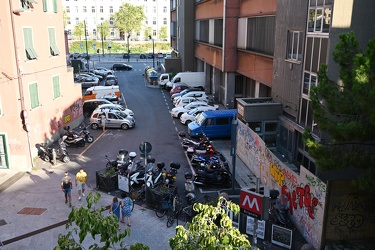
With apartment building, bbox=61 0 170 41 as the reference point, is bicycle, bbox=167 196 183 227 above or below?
below

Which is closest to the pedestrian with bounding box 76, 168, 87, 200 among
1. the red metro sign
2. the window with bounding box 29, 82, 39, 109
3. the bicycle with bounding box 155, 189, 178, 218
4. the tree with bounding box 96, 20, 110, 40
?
the bicycle with bounding box 155, 189, 178, 218

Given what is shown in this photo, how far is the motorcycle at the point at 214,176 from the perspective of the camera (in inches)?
682

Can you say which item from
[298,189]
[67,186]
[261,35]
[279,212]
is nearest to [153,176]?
[67,186]

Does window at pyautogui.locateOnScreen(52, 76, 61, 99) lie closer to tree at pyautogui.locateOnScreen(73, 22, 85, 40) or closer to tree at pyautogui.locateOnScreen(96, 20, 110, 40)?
tree at pyautogui.locateOnScreen(96, 20, 110, 40)

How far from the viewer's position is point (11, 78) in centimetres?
1869

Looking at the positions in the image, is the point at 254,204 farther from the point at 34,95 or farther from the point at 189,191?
the point at 34,95

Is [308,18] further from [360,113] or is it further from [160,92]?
[160,92]

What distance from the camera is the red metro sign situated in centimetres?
955

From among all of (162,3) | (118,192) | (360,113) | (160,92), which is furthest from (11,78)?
(162,3)

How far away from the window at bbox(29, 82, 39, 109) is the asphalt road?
3580mm

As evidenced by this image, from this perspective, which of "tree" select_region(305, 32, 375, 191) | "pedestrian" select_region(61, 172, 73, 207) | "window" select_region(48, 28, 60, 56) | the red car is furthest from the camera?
the red car

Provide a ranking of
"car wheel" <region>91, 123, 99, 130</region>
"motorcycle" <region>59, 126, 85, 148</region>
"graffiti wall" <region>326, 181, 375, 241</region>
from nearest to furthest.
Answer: "graffiti wall" <region>326, 181, 375, 241</region> → "motorcycle" <region>59, 126, 85, 148</region> → "car wheel" <region>91, 123, 99, 130</region>

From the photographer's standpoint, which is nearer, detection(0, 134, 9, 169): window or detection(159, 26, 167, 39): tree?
detection(0, 134, 9, 169): window

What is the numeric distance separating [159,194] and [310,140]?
709 cm
